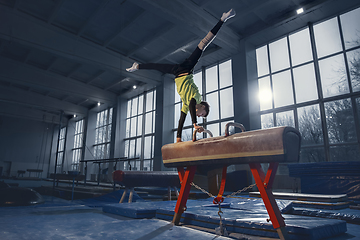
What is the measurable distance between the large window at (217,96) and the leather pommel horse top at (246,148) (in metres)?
7.13

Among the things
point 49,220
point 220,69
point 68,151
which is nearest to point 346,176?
point 49,220

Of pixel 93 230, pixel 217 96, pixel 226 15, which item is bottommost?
pixel 93 230

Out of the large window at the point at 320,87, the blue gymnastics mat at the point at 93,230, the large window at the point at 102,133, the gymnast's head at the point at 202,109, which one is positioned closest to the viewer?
the blue gymnastics mat at the point at 93,230

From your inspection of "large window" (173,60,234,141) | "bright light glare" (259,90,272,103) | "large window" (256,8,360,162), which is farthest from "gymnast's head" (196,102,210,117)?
"large window" (173,60,234,141)

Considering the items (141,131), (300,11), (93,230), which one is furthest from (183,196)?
(141,131)

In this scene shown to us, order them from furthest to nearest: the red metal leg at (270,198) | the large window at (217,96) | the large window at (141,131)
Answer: the large window at (141,131)
the large window at (217,96)
the red metal leg at (270,198)

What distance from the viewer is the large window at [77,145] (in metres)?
16.7

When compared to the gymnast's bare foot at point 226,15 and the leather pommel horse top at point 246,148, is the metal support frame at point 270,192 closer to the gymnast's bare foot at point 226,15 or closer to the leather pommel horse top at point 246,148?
the leather pommel horse top at point 246,148

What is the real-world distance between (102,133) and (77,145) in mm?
2646

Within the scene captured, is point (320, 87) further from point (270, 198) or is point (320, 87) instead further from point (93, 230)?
point (93, 230)

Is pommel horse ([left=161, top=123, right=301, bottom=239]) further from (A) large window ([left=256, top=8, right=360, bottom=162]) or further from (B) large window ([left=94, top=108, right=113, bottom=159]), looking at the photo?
(B) large window ([left=94, top=108, right=113, bottom=159])

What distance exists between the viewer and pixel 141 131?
13.3 metres

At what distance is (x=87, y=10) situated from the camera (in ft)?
25.9

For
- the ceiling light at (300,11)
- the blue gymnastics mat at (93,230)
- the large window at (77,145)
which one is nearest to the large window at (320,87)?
the ceiling light at (300,11)
